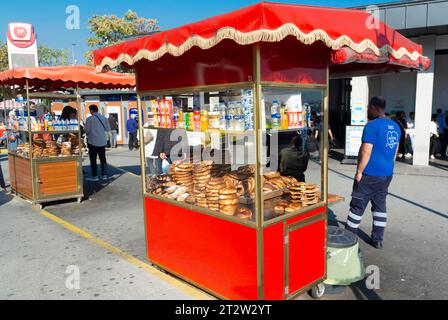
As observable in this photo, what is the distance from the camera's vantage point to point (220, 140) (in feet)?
12.7

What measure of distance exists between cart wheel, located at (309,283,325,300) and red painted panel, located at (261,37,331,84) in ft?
6.42

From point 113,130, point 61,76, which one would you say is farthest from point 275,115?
point 113,130

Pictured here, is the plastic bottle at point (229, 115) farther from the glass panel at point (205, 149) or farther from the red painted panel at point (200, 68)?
the red painted panel at point (200, 68)

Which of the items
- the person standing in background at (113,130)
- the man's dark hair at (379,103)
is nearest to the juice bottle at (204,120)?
the man's dark hair at (379,103)

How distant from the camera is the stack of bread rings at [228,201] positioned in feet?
10.9

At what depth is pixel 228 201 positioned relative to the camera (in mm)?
3361

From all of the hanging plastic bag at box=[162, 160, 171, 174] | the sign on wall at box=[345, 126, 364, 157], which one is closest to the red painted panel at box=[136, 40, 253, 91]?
the hanging plastic bag at box=[162, 160, 171, 174]

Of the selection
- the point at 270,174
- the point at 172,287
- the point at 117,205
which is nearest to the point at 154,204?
the point at 172,287

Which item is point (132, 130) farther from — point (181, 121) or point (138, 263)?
point (181, 121)

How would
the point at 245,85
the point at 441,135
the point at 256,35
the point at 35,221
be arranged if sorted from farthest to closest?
the point at 441,135, the point at 35,221, the point at 245,85, the point at 256,35

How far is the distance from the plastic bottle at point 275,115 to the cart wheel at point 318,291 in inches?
63.2

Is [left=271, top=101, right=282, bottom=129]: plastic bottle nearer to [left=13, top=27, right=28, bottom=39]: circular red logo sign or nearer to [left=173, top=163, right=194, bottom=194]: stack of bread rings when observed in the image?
[left=173, top=163, right=194, bottom=194]: stack of bread rings
